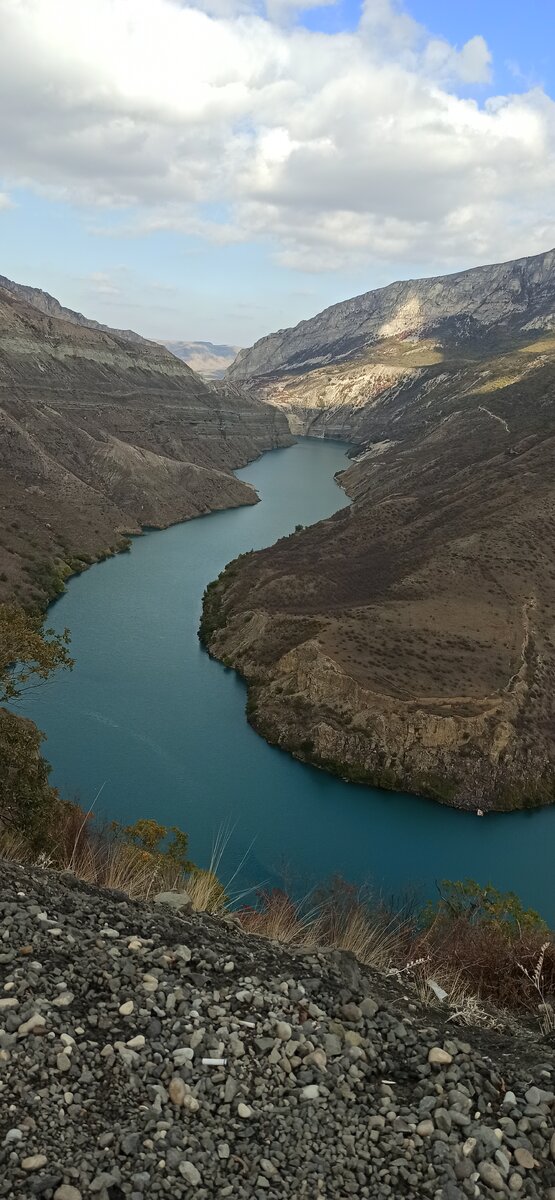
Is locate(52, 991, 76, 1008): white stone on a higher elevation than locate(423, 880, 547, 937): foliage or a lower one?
higher

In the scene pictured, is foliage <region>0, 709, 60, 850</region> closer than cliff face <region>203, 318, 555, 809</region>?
Yes

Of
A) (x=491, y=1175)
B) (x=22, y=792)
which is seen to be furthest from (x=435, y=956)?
(x=22, y=792)

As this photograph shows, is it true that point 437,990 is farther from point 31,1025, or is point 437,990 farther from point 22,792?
point 22,792

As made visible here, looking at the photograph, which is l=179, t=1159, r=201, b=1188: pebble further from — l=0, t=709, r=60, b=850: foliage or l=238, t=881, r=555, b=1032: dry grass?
l=0, t=709, r=60, b=850: foliage

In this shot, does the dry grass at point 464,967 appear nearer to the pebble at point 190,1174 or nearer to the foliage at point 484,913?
the pebble at point 190,1174

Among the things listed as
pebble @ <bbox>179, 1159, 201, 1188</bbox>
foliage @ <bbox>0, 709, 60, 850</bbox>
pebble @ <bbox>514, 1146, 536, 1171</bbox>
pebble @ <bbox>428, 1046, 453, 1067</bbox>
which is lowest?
foliage @ <bbox>0, 709, 60, 850</bbox>

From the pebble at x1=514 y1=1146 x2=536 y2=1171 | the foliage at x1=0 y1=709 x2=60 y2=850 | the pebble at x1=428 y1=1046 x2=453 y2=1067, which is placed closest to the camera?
the pebble at x1=514 y1=1146 x2=536 y2=1171

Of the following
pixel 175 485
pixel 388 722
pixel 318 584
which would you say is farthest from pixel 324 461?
pixel 388 722

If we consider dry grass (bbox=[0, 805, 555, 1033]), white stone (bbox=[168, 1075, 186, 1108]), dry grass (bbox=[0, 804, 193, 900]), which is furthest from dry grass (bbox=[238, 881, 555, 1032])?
white stone (bbox=[168, 1075, 186, 1108])
